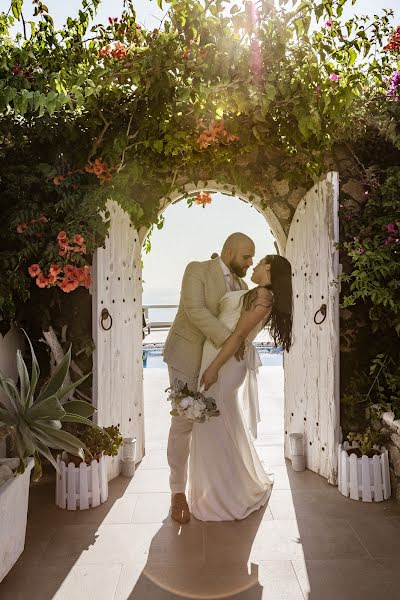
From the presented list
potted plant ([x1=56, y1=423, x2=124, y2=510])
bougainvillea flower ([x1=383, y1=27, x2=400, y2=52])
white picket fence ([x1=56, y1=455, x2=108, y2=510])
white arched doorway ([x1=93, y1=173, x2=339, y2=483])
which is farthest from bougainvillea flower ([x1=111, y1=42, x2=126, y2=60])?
white picket fence ([x1=56, y1=455, x2=108, y2=510])

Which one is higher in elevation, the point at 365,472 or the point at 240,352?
the point at 240,352

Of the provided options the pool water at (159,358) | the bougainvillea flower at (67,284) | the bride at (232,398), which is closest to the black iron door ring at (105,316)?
the bougainvillea flower at (67,284)

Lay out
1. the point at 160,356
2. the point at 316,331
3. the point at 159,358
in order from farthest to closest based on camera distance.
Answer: the point at 159,358
the point at 160,356
the point at 316,331

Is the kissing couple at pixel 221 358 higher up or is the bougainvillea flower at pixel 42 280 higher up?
the bougainvillea flower at pixel 42 280

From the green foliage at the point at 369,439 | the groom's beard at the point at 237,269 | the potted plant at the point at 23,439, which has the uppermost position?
Result: the groom's beard at the point at 237,269

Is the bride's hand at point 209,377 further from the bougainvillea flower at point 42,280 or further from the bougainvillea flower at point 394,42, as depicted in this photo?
the bougainvillea flower at point 394,42

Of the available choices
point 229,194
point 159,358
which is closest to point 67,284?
point 229,194

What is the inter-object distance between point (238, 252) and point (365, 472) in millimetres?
1728

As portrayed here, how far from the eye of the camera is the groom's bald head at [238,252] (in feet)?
10.7

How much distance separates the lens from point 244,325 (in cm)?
315

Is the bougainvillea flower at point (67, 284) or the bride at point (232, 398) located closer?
the bride at point (232, 398)

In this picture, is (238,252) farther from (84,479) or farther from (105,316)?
(84,479)

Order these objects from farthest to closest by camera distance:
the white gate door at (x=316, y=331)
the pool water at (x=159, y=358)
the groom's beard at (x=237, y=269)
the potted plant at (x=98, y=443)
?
the pool water at (x=159, y=358) → the white gate door at (x=316, y=331) → the potted plant at (x=98, y=443) → the groom's beard at (x=237, y=269)

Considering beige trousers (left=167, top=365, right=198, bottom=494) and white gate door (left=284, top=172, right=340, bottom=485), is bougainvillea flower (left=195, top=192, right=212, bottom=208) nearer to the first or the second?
white gate door (left=284, top=172, right=340, bottom=485)
